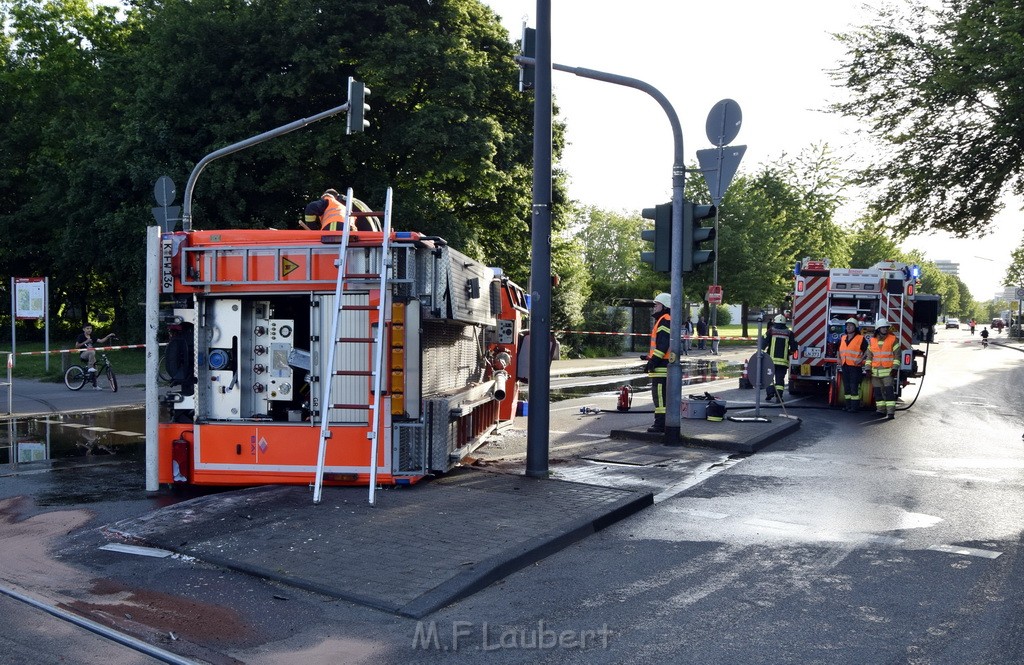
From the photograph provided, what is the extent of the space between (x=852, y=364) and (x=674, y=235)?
280 inches

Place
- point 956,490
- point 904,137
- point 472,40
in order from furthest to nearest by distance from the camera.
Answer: point 472,40, point 904,137, point 956,490

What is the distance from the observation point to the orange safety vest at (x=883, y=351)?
15.8 metres

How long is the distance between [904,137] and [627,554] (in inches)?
523

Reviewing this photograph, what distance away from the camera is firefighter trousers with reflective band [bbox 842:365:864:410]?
16.4m

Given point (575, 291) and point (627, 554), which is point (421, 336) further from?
point (575, 291)

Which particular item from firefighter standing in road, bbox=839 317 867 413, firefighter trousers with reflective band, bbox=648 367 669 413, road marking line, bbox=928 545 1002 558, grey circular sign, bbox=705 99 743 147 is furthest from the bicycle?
road marking line, bbox=928 545 1002 558

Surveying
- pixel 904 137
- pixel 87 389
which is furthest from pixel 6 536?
pixel 904 137

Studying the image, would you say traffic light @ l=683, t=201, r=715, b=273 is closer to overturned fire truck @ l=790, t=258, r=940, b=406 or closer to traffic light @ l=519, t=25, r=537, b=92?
traffic light @ l=519, t=25, r=537, b=92

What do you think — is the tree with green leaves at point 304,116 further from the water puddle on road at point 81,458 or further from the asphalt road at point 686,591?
the asphalt road at point 686,591

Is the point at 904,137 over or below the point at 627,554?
over

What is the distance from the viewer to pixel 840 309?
1897 centimetres

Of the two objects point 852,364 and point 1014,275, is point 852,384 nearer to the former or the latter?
point 852,364

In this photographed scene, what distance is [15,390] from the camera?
65.1ft

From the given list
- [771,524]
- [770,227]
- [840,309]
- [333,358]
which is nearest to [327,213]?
[333,358]
